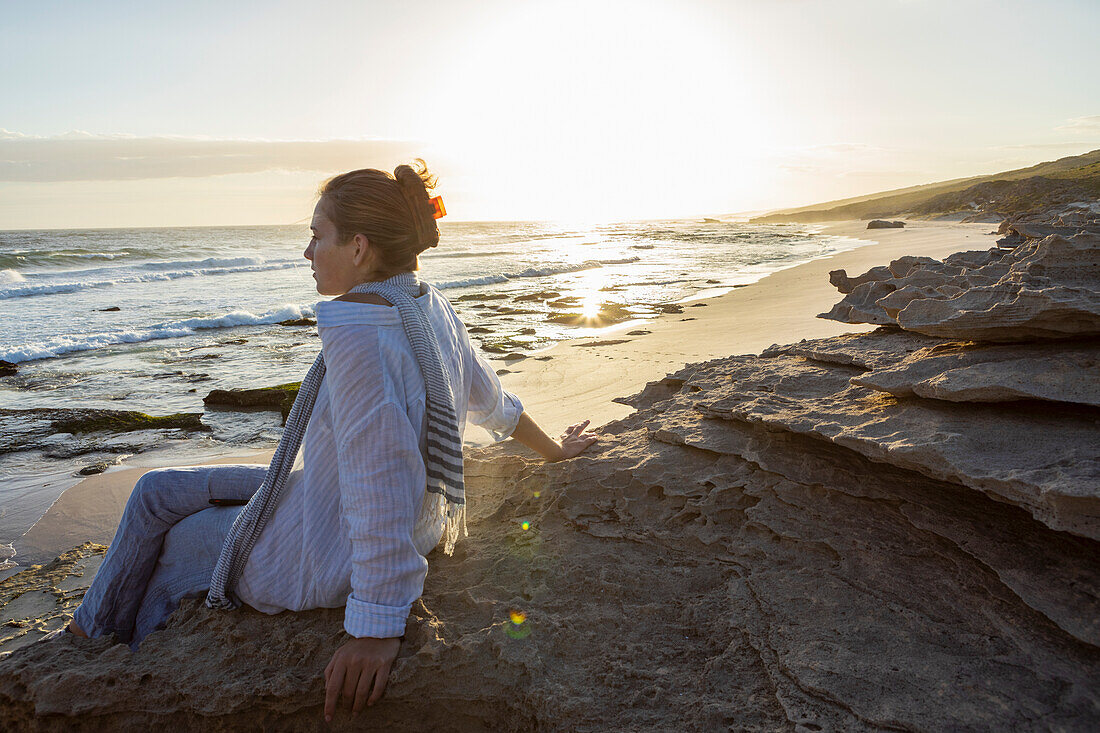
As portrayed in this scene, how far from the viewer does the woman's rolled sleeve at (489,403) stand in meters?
2.52

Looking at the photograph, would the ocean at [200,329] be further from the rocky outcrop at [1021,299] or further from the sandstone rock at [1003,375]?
the rocky outcrop at [1021,299]

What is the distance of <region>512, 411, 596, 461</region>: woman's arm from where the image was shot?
2811 mm

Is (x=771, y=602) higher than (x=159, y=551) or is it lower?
lower

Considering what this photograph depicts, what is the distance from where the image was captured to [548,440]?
115 inches

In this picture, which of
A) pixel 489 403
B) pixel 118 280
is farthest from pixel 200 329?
pixel 118 280

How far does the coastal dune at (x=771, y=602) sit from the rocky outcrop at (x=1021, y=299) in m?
0.02

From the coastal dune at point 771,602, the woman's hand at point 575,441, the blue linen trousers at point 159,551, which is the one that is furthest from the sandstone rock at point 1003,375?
the blue linen trousers at point 159,551

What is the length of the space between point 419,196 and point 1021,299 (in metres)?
2.04

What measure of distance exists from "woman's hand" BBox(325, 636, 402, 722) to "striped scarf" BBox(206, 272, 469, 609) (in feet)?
1.36

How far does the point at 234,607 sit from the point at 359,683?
2.02ft

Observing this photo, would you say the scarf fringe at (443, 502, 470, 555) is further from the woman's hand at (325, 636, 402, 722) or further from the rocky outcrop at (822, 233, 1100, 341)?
the rocky outcrop at (822, 233, 1100, 341)

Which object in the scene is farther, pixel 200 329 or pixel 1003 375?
pixel 200 329

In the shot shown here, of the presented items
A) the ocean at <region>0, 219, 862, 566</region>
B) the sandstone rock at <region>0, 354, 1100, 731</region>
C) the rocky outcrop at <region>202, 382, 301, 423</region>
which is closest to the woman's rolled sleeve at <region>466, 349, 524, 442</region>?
the sandstone rock at <region>0, 354, 1100, 731</region>

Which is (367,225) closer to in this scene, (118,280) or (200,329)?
(200,329)
